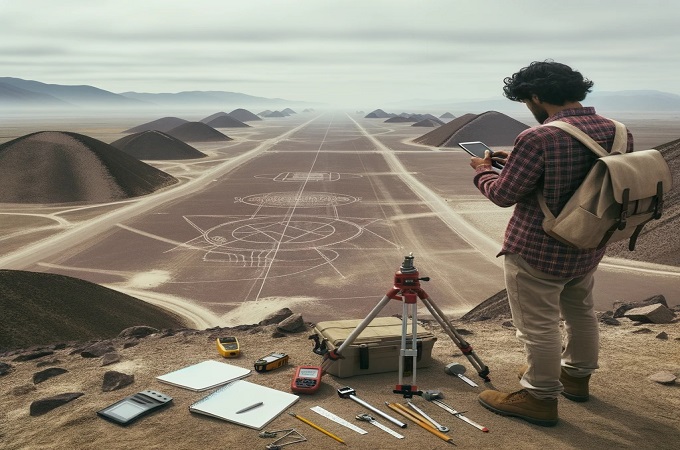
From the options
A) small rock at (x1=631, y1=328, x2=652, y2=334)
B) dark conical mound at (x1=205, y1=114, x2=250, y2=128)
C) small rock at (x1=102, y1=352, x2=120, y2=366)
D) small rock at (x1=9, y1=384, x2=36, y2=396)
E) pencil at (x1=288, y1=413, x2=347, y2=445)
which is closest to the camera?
pencil at (x1=288, y1=413, x2=347, y2=445)

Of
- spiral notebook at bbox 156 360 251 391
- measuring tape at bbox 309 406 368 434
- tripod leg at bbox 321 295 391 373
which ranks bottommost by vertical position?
spiral notebook at bbox 156 360 251 391

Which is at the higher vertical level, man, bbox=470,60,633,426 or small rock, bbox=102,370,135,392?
man, bbox=470,60,633,426

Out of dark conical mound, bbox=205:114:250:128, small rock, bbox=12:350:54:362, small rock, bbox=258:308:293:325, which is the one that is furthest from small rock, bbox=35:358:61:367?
dark conical mound, bbox=205:114:250:128

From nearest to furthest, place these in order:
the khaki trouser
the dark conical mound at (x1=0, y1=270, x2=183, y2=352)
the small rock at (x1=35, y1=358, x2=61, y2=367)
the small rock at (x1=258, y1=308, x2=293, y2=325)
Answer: the khaki trouser, the small rock at (x1=35, y1=358, x2=61, y2=367), the small rock at (x1=258, y1=308, x2=293, y2=325), the dark conical mound at (x1=0, y1=270, x2=183, y2=352)

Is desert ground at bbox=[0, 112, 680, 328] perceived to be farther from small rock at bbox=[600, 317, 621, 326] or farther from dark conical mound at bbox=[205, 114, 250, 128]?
dark conical mound at bbox=[205, 114, 250, 128]

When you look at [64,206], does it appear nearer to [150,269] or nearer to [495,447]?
[150,269]

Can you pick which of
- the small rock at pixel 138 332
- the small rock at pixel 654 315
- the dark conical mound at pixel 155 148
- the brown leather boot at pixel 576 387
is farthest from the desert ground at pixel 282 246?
the dark conical mound at pixel 155 148

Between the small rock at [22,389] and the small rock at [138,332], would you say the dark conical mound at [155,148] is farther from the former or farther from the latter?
the small rock at [22,389]

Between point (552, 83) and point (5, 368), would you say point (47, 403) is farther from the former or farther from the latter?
point (552, 83)
